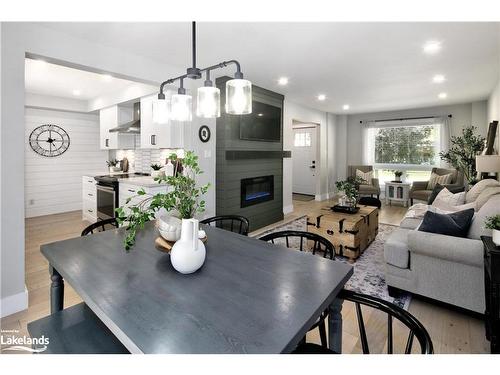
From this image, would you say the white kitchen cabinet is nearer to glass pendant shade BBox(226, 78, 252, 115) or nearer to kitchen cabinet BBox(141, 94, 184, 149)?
kitchen cabinet BBox(141, 94, 184, 149)

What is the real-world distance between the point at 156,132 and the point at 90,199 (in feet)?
7.01

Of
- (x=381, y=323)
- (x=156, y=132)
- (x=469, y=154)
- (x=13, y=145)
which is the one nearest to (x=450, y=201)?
(x=381, y=323)

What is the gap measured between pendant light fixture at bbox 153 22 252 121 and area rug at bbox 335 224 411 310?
6.82 ft

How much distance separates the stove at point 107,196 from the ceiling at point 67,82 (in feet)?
5.34

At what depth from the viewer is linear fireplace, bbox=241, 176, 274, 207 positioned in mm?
4535

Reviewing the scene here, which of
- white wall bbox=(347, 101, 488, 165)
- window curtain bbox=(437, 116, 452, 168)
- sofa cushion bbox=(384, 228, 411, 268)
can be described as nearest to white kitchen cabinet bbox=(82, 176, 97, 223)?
sofa cushion bbox=(384, 228, 411, 268)

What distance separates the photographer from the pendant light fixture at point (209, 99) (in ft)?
4.46

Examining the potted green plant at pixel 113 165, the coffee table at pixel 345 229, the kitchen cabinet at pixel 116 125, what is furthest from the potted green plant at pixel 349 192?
the potted green plant at pixel 113 165

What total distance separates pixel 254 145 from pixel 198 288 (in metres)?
3.79

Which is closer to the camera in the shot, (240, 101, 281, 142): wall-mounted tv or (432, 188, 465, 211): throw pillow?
(432, 188, 465, 211): throw pillow

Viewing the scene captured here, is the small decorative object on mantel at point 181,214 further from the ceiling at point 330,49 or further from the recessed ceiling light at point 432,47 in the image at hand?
the recessed ceiling light at point 432,47
